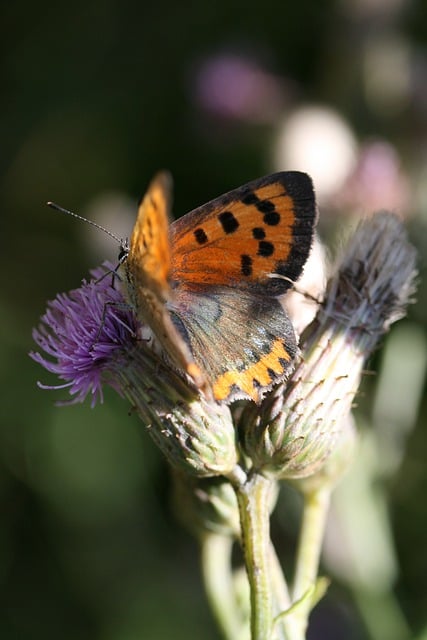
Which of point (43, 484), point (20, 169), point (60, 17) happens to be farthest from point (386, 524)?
point (60, 17)

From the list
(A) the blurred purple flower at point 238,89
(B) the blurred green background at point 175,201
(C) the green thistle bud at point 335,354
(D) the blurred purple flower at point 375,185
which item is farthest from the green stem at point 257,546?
(A) the blurred purple flower at point 238,89

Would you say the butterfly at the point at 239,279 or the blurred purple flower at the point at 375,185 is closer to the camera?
the butterfly at the point at 239,279

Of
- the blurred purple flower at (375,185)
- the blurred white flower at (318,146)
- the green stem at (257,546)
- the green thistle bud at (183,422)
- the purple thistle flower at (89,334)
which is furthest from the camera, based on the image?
the blurred white flower at (318,146)

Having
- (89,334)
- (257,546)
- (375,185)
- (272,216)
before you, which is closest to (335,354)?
(272,216)

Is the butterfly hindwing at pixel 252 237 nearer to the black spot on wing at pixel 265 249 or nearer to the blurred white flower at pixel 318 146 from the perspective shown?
the black spot on wing at pixel 265 249

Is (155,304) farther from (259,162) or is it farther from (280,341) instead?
(259,162)

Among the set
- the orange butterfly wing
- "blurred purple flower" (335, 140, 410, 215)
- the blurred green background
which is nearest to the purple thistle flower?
the orange butterfly wing

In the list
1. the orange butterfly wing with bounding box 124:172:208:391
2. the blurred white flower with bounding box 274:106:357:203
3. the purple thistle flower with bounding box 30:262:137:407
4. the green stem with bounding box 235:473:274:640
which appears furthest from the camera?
the blurred white flower with bounding box 274:106:357:203

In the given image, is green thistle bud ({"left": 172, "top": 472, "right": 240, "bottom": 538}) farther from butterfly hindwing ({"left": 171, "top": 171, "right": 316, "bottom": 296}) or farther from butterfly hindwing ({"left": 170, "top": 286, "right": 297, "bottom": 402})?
butterfly hindwing ({"left": 171, "top": 171, "right": 316, "bottom": 296})
